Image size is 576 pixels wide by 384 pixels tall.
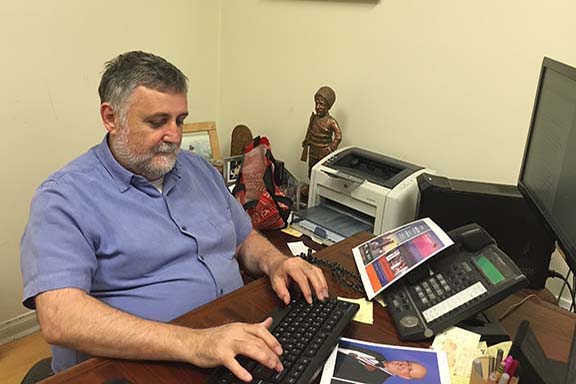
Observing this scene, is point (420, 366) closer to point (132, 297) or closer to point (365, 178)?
point (132, 297)

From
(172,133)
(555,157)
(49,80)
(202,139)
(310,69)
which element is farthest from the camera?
(202,139)

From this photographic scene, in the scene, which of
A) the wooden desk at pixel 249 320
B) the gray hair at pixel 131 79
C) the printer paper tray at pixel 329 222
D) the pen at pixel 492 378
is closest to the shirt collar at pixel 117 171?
the gray hair at pixel 131 79

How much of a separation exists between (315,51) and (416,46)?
484mm

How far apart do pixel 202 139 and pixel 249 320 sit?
5.03 ft

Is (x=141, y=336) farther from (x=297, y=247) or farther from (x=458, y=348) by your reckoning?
(x=297, y=247)

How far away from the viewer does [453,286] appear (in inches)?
41.8

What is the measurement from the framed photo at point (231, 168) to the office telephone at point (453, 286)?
1.22 metres

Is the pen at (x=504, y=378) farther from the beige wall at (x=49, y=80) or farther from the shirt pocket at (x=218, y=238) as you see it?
the beige wall at (x=49, y=80)

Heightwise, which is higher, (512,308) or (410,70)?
(410,70)

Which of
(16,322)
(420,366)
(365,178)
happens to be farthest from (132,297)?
(16,322)

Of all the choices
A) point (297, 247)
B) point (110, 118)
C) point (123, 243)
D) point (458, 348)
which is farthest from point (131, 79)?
point (458, 348)

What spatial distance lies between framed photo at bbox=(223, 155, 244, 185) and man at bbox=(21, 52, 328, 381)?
80 cm

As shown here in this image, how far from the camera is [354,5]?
1989 millimetres

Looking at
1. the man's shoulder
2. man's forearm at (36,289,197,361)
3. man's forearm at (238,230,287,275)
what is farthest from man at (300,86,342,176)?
man's forearm at (36,289,197,361)
